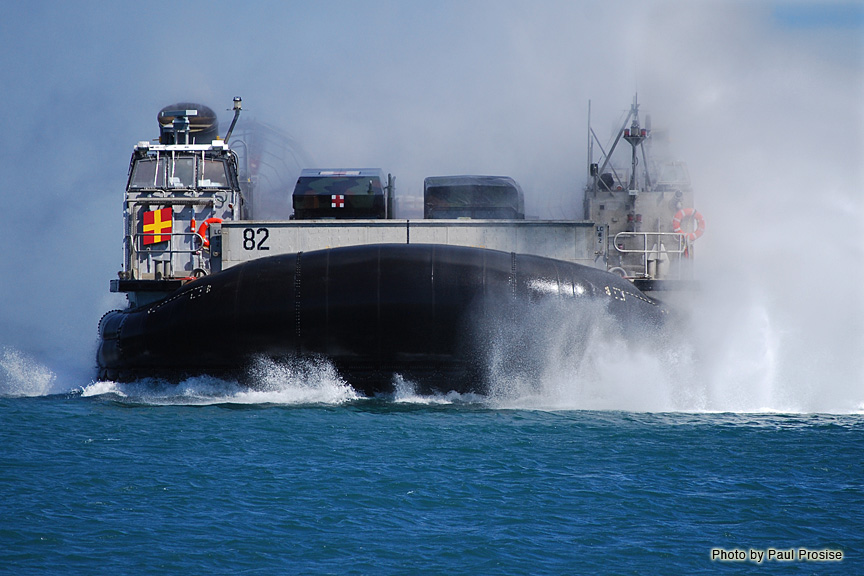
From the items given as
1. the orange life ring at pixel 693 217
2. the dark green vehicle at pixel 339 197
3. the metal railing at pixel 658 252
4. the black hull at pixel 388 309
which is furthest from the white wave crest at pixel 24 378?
the orange life ring at pixel 693 217

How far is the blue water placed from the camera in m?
7.00

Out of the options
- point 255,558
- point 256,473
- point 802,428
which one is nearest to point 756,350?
point 802,428

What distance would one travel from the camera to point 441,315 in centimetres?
1259

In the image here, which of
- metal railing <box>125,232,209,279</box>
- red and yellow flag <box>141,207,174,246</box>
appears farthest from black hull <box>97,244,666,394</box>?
red and yellow flag <box>141,207,174,246</box>

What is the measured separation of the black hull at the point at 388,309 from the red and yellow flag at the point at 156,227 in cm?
318

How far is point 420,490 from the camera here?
8.50 metres

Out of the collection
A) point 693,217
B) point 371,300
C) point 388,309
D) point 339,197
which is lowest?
point 388,309

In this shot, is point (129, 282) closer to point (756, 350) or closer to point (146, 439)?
point (146, 439)

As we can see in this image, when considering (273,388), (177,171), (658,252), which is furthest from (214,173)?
(658,252)

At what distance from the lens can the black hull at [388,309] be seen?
1262 cm

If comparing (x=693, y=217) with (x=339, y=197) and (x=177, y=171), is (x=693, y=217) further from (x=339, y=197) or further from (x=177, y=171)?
(x=177, y=171)

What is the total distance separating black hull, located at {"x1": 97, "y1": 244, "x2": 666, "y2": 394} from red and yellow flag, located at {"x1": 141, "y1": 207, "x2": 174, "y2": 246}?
10.4ft

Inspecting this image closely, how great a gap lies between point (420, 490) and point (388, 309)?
4.34m

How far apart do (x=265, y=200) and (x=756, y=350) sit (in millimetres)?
10790
